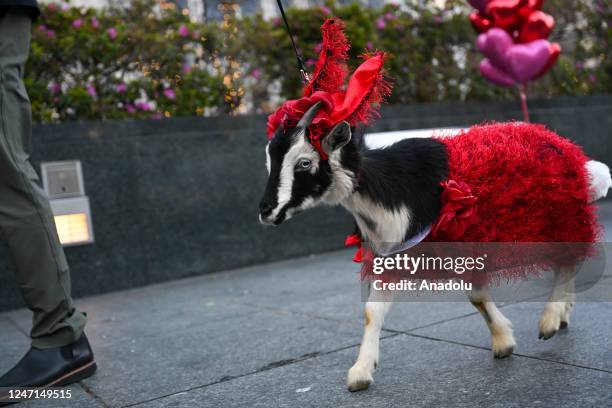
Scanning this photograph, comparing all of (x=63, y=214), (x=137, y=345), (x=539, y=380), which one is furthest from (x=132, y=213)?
(x=539, y=380)

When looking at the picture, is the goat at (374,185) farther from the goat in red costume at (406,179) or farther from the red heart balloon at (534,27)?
the red heart balloon at (534,27)

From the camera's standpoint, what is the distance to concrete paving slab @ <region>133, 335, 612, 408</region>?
248cm

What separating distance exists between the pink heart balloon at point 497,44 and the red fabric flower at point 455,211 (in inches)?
181

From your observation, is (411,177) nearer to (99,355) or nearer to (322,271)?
(99,355)

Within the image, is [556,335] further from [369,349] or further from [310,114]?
[310,114]

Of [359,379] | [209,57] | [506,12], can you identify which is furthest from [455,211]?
[506,12]

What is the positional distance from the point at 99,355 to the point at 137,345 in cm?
24

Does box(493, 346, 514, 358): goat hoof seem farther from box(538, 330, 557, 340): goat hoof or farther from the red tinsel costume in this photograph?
the red tinsel costume

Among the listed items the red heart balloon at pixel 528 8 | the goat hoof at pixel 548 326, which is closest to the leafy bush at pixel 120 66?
the red heart balloon at pixel 528 8

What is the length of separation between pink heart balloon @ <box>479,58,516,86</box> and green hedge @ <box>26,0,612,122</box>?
0.77 meters

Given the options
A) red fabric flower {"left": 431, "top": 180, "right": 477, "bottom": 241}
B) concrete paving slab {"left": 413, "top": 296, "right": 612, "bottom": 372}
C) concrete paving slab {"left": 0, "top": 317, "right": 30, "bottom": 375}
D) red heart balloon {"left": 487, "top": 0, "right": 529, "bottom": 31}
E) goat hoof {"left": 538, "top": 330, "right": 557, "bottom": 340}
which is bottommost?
concrete paving slab {"left": 0, "top": 317, "right": 30, "bottom": 375}

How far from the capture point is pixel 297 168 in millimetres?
2666

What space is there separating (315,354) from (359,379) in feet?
2.15

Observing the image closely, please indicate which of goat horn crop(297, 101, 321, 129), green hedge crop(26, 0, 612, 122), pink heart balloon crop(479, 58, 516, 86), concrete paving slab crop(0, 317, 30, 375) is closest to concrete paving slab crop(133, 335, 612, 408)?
goat horn crop(297, 101, 321, 129)
